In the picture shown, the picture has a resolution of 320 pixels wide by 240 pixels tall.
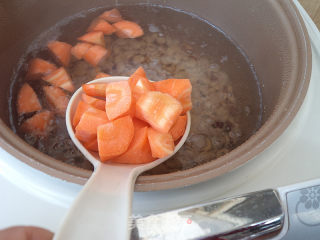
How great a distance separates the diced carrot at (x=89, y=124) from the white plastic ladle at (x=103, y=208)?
90mm

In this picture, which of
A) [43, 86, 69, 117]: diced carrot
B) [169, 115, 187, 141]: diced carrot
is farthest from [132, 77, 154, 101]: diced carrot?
[43, 86, 69, 117]: diced carrot

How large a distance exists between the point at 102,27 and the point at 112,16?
0.30 ft

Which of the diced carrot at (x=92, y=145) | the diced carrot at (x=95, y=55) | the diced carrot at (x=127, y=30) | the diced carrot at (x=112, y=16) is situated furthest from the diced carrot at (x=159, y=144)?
the diced carrot at (x=112, y=16)

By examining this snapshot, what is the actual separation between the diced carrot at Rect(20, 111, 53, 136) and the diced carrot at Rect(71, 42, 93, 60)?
248mm

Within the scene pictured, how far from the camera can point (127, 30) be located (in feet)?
3.54

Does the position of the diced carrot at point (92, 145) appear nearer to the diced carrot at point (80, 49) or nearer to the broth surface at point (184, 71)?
the broth surface at point (184, 71)

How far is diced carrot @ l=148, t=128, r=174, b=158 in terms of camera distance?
0.65 meters

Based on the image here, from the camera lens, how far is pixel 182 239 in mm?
497

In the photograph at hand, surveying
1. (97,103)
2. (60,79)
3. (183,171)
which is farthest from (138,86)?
(60,79)

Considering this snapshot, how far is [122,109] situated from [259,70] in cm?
57

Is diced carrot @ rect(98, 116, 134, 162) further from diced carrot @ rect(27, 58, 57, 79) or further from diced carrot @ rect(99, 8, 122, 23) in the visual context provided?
diced carrot @ rect(99, 8, 122, 23)

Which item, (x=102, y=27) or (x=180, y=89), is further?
(x=102, y=27)

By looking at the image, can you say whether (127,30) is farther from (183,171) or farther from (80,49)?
(183,171)

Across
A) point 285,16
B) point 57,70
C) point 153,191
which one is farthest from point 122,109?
point 285,16
